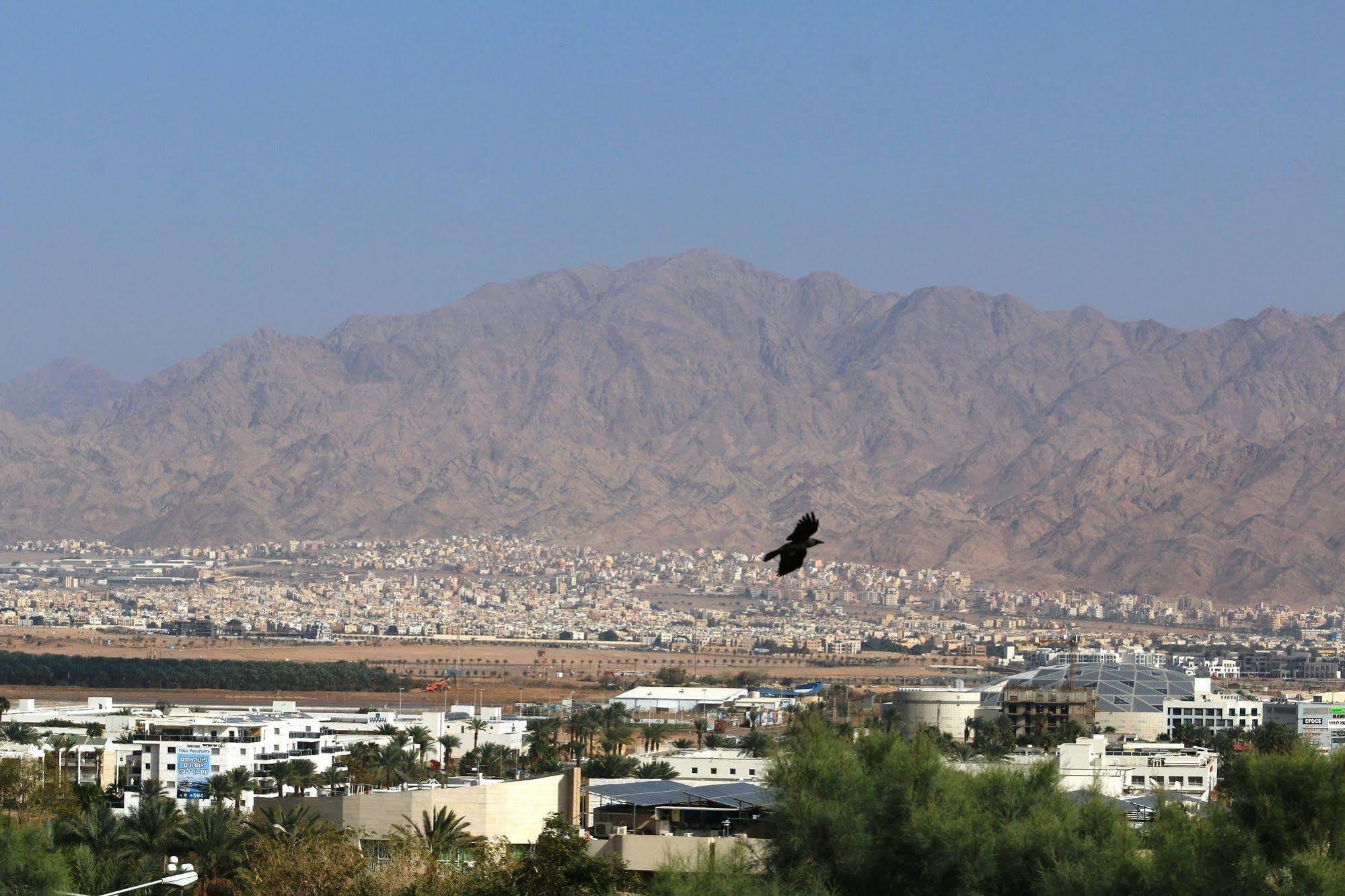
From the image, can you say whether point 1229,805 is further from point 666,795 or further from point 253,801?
point 253,801

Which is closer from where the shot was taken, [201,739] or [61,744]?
[61,744]

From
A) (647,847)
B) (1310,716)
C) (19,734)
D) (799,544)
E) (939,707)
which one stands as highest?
(799,544)

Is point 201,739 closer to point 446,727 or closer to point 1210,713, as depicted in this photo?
point 446,727

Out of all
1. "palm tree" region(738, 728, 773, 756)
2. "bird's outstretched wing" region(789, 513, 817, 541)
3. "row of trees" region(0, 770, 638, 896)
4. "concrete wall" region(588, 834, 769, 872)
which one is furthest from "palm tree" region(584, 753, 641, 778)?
"bird's outstretched wing" region(789, 513, 817, 541)

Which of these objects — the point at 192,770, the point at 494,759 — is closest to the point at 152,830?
the point at 494,759

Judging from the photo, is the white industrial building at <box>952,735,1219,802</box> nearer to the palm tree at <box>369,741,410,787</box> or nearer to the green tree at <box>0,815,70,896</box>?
the palm tree at <box>369,741,410,787</box>

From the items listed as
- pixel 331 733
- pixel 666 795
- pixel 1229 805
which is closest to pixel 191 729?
pixel 331 733

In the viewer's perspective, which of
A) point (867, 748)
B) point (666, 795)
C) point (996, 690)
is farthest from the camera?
point (996, 690)
